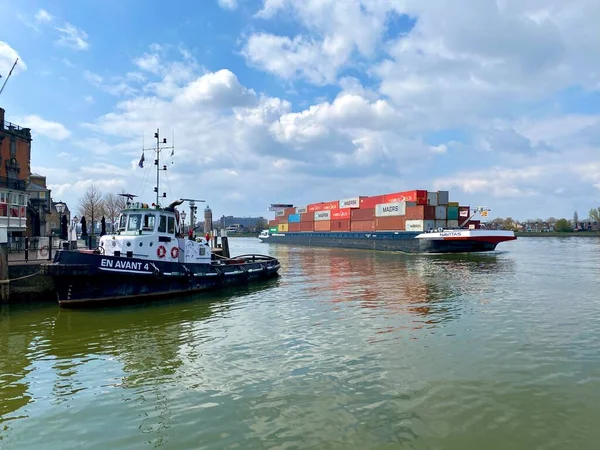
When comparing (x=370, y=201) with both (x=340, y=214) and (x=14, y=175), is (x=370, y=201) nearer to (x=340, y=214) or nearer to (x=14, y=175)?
(x=340, y=214)

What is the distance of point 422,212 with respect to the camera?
58625 millimetres

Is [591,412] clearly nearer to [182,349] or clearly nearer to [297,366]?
[297,366]

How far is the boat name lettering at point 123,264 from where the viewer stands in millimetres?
16797

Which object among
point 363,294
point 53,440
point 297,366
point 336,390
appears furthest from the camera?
point 363,294

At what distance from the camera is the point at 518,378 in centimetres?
884

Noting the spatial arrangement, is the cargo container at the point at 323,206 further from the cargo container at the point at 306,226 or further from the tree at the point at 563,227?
the tree at the point at 563,227

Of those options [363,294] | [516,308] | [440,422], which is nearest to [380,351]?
[440,422]

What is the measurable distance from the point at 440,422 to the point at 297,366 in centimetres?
383

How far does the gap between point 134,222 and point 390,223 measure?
171 ft

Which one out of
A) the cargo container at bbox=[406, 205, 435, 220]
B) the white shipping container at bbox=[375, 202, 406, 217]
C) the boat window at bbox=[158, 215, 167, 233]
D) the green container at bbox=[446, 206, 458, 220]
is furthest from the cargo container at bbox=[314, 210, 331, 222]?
the boat window at bbox=[158, 215, 167, 233]

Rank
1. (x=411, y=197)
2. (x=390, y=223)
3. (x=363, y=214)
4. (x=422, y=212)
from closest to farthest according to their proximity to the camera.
A: (x=422, y=212), (x=411, y=197), (x=390, y=223), (x=363, y=214)

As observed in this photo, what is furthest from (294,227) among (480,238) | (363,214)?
(480,238)

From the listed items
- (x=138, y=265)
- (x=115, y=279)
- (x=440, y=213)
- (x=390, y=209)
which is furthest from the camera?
(x=390, y=209)

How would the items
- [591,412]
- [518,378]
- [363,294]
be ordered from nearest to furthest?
1. [591,412]
2. [518,378]
3. [363,294]
